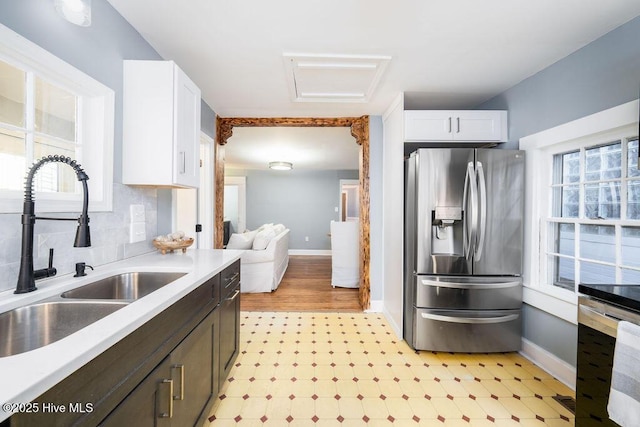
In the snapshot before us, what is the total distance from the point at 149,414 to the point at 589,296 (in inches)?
76.5

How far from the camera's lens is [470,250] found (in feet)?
7.66

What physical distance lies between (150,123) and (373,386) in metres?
2.34

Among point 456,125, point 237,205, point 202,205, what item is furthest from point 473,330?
point 237,205

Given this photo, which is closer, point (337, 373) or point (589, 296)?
point (589, 296)

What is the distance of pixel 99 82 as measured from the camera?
1563 mm

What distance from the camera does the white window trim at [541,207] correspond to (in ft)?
6.55

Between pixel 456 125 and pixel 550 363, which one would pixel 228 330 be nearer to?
pixel 550 363

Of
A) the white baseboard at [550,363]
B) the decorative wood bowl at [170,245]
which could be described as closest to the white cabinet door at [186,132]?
the decorative wood bowl at [170,245]

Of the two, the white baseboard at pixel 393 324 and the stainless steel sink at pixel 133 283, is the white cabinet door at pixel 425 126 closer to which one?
the white baseboard at pixel 393 324

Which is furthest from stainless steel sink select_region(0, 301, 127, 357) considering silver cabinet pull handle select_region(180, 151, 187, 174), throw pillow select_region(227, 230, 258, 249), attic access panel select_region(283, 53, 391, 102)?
throw pillow select_region(227, 230, 258, 249)

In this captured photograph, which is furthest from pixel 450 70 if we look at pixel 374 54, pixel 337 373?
pixel 337 373

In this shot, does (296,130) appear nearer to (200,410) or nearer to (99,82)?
(99,82)

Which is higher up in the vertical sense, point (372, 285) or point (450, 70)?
point (450, 70)

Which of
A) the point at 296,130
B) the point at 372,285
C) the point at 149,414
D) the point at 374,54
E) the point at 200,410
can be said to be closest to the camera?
the point at 149,414
